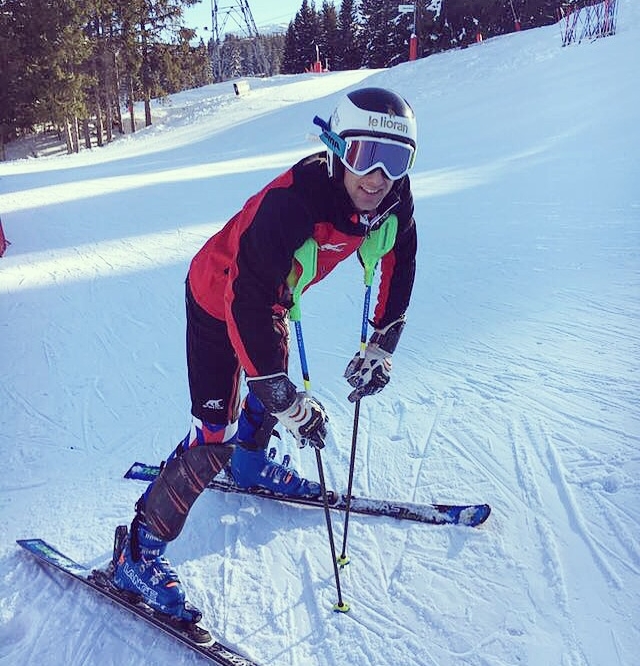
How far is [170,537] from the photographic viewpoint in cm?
241

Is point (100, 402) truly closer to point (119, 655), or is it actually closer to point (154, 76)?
point (119, 655)

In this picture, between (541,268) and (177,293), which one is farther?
(177,293)

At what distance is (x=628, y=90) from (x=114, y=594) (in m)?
12.3

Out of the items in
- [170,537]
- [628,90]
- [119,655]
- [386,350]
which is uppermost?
[628,90]

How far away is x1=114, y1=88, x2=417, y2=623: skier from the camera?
2029 mm

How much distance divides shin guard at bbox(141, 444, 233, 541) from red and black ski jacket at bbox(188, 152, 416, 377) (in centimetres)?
50

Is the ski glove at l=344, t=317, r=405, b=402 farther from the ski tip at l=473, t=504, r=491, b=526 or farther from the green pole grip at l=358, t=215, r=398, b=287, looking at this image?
the ski tip at l=473, t=504, r=491, b=526

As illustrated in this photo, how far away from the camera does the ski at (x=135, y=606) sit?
2.21m

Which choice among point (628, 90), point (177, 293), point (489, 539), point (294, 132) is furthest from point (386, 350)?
point (294, 132)

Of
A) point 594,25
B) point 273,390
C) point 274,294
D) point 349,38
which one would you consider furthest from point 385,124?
point 349,38

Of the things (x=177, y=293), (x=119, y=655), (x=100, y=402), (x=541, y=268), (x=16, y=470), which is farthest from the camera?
(x=177, y=293)

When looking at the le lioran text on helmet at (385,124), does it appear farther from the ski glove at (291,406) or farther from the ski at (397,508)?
the ski at (397,508)

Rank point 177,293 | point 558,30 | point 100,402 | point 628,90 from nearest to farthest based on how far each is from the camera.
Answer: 1. point 100,402
2. point 177,293
3. point 628,90
4. point 558,30

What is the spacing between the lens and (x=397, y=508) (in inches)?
114
